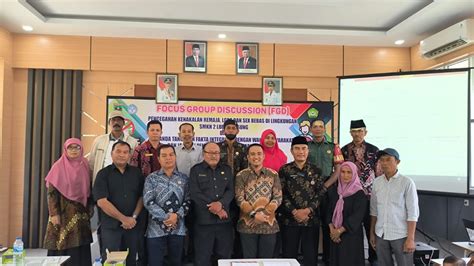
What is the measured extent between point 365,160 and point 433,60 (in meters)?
2.27

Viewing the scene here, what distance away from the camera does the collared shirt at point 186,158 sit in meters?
3.91

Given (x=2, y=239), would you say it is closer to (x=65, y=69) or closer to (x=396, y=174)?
(x=65, y=69)

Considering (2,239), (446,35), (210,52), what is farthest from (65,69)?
(446,35)

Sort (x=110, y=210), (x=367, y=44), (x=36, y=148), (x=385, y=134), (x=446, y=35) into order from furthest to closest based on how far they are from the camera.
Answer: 1. (x=367, y=44)
2. (x=36, y=148)
3. (x=385, y=134)
4. (x=446, y=35)
5. (x=110, y=210)

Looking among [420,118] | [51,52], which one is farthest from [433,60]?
[51,52]

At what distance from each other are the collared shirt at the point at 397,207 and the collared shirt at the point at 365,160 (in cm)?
56

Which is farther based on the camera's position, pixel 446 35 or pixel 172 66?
pixel 172 66

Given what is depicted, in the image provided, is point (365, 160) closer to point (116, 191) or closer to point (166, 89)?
point (116, 191)

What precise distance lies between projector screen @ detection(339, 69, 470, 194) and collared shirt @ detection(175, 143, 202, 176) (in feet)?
7.21

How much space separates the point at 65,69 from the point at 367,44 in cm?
450

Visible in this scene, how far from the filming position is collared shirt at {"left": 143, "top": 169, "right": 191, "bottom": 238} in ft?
10.6

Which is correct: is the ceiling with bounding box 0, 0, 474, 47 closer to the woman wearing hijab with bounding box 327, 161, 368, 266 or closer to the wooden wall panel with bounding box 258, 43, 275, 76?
the wooden wall panel with bounding box 258, 43, 275, 76

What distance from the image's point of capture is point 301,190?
3510mm

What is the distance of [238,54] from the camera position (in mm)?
5492
